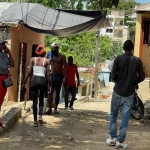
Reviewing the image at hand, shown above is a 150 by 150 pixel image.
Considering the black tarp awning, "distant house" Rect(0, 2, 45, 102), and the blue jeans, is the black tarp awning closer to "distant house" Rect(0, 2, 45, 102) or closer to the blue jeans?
"distant house" Rect(0, 2, 45, 102)

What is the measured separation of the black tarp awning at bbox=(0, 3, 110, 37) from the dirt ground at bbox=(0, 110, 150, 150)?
2353 millimetres

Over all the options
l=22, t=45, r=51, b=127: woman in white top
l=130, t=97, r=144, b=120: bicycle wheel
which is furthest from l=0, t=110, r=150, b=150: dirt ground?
l=22, t=45, r=51, b=127: woman in white top

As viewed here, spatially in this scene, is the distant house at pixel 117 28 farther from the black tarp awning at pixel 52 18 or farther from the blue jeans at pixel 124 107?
the blue jeans at pixel 124 107

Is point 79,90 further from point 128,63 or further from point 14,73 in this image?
point 128,63

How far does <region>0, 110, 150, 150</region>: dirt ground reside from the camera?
4.71 meters

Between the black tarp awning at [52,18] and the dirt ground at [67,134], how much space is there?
2353 millimetres

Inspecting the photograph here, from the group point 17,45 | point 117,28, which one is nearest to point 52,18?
point 17,45

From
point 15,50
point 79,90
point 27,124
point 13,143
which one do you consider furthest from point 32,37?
point 79,90

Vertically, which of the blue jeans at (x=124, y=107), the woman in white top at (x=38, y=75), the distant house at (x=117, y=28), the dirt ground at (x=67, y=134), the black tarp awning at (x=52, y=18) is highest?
the distant house at (x=117, y=28)

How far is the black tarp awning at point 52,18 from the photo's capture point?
26.8ft

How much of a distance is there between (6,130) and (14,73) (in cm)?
486

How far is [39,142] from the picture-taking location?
4930mm

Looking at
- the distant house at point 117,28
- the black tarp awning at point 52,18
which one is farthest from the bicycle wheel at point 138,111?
the distant house at point 117,28

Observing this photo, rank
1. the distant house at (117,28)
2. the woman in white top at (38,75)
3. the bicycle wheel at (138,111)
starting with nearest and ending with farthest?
the woman in white top at (38,75) < the bicycle wheel at (138,111) < the distant house at (117,28)
